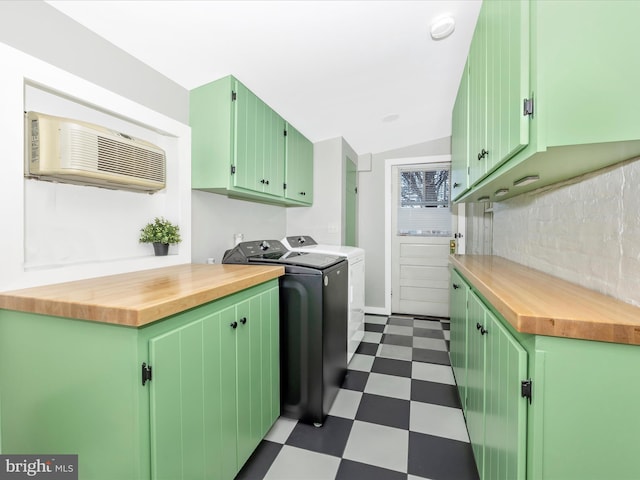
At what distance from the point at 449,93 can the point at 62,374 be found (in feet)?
10.1

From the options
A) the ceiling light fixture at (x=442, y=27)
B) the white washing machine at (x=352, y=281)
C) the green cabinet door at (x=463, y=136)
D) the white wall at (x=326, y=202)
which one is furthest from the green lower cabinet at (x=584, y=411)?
the white wall at (x=326, y=202)

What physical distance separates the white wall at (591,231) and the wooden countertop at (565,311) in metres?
0.07

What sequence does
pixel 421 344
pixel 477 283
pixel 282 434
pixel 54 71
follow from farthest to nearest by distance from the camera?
pixel 421 344, pixel 282 434, pixel 477 283, pixel 54 71

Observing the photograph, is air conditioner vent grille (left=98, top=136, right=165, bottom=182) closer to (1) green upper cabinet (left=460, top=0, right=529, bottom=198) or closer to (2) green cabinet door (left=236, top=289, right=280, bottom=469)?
(2) green cabinet door (left=236, top=289, right=280, bottom=469)

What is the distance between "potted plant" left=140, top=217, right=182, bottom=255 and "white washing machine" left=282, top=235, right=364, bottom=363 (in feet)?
3.33

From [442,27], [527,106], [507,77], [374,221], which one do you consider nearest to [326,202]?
[374,221]

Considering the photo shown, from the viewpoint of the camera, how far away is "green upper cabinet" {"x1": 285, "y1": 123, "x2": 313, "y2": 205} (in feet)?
8.98

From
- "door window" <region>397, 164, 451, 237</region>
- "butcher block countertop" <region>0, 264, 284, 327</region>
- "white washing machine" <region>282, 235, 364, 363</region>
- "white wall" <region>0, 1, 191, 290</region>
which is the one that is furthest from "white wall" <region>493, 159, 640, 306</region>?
"white wall" <region>0, 1, 191, 290</region>

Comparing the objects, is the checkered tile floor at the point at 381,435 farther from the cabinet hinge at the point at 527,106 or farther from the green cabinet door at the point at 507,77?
the cabinet hinge at the point at 527,106

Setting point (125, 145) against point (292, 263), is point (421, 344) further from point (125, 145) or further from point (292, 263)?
point (125, 145)

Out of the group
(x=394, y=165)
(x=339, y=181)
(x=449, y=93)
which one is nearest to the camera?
(x=449, y=93)

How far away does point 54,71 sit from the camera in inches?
48.3

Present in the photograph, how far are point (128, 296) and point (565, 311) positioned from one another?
129 centimetres

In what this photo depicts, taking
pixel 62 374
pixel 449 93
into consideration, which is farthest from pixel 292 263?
pixel 449 93
